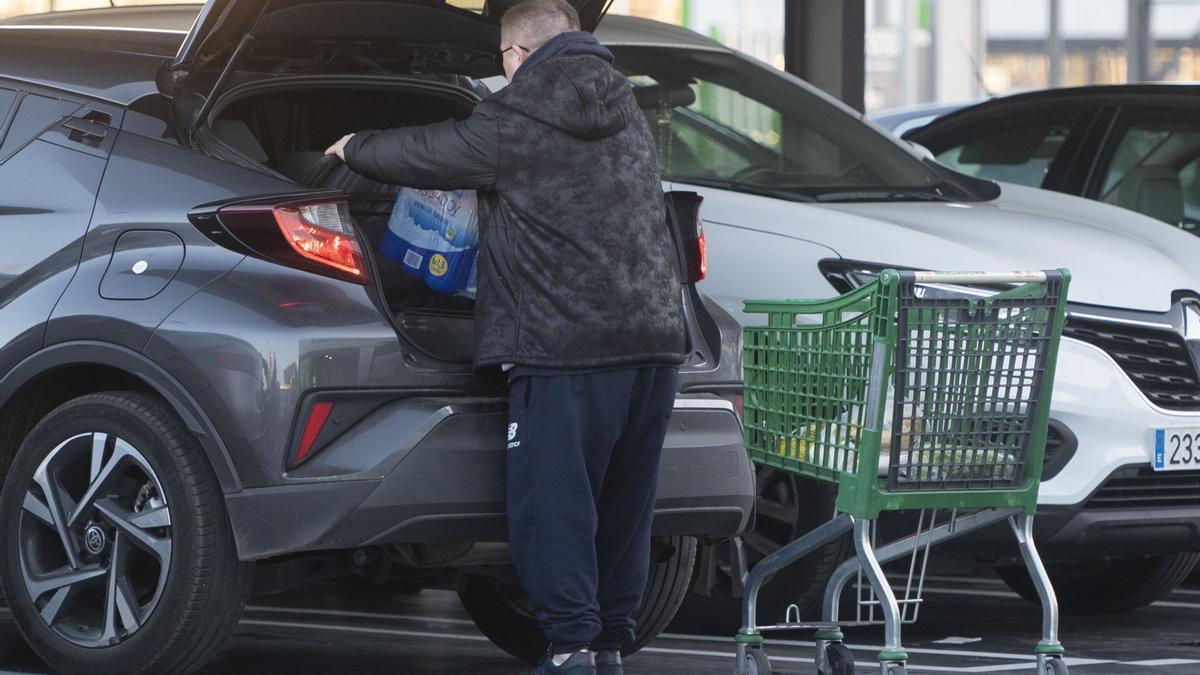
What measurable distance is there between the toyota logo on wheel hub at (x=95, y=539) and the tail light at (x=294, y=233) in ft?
2.52

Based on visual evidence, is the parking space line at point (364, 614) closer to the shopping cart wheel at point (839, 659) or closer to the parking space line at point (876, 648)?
the parking space line at point (876, 648)

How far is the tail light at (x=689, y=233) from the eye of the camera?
17.7 feet

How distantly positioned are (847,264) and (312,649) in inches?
77.3

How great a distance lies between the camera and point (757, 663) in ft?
17.4

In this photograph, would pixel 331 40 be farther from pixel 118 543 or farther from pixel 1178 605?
pixel 1178 605

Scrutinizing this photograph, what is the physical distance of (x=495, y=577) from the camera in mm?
5367

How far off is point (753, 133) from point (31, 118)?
293 cm

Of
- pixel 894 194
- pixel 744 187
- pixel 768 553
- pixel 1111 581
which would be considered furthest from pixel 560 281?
pixel 1111 581

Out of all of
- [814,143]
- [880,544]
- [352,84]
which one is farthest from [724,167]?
[352,84]

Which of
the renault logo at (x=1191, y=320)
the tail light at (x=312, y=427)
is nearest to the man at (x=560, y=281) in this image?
the tail light at (x=312, y=427)

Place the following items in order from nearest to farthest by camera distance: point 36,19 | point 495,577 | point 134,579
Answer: point 134,579, point 495,577, point 36,19

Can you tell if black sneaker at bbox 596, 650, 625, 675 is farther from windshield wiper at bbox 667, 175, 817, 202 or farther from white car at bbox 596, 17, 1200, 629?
windshield wiper at bbox 667, 175, 817, 202

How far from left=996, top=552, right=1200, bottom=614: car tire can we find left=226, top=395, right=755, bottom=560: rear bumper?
3.05 metres

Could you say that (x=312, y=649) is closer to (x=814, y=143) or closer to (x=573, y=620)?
(x=573, y=620)
